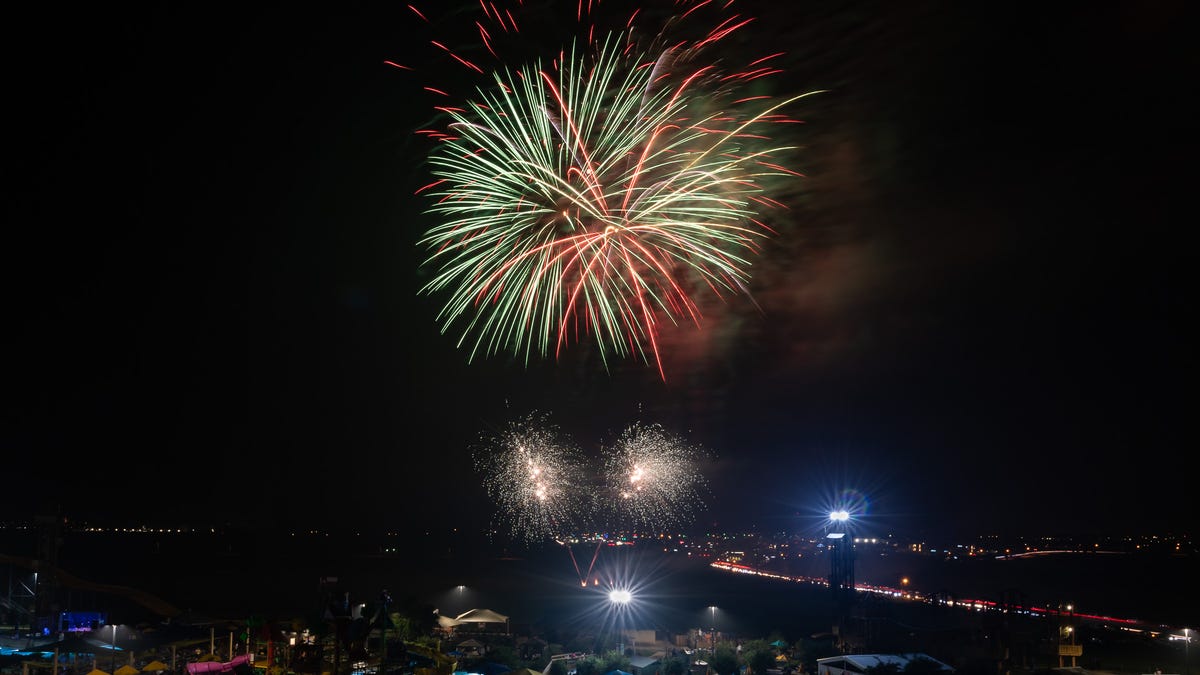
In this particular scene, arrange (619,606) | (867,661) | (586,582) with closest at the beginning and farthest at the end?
(867,661)
(619,606)
(586,582)

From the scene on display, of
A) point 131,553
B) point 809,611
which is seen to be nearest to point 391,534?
point 131,553

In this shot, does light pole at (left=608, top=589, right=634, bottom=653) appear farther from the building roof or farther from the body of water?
the building roof

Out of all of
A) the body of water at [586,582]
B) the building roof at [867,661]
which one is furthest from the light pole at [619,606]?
the building roof at [867,661]

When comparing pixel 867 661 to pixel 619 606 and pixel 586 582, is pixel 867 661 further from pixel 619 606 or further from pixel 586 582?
pixel 586 582

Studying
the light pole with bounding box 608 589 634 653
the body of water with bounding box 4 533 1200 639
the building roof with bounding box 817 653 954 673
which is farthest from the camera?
the body of water with bounding box 4 533 1200 639

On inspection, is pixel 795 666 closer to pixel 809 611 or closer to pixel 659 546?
pixel 809 611

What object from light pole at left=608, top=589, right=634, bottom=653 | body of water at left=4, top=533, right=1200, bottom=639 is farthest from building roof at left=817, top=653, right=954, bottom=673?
body of water at left=4, top=533, right=1200, bottom=639

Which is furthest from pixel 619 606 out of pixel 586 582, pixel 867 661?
pixel 867 661

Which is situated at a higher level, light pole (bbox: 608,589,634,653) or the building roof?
the building roof

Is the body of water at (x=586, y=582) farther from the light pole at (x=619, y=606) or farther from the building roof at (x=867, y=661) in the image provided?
the building roof at (x=867, y=661)

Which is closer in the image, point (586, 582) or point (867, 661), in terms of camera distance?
point (867, 661)

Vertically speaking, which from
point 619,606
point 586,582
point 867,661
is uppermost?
point 867,661
